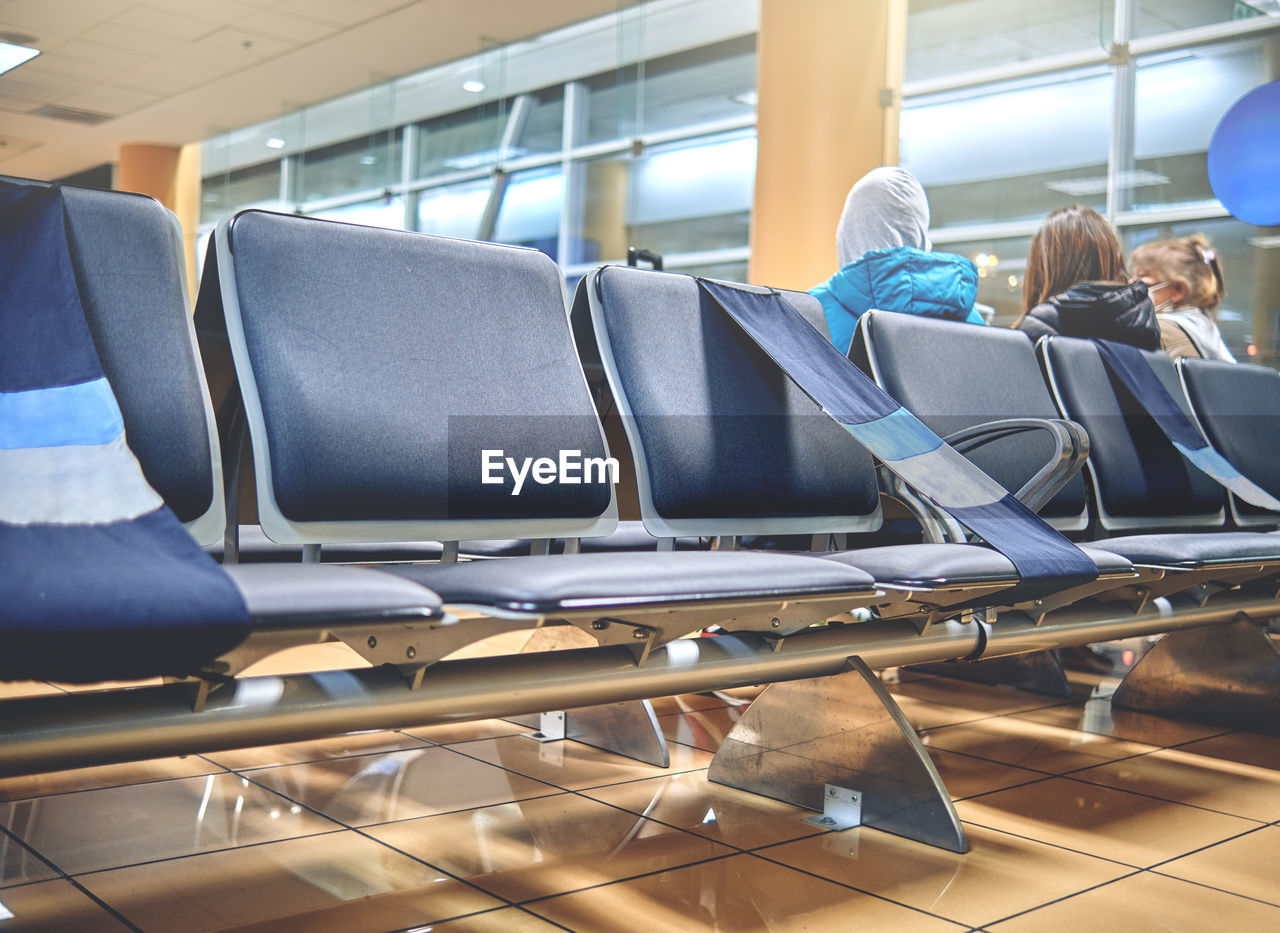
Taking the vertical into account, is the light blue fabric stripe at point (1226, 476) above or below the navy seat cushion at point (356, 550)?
above

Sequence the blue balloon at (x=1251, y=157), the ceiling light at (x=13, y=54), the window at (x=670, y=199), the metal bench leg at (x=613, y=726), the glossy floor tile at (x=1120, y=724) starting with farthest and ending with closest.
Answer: the ceiling light at (x=13, y=54) → the window at (x=670, y=199) → the blue balloon at (x=1251, y=157) → the glossy floor tile at (x=1120, y=724) → the metal bench leg at (x=613, y=726)

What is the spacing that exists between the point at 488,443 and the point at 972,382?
118 cm

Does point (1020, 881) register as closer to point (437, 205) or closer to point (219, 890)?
point (219, 890)

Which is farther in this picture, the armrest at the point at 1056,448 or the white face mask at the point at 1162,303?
the white face mask at the point at 1162,303

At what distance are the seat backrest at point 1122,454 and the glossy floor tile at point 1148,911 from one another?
1197 millimetres

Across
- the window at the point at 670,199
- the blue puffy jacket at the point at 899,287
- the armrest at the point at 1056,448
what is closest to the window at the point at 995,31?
the window at the point at 670,199

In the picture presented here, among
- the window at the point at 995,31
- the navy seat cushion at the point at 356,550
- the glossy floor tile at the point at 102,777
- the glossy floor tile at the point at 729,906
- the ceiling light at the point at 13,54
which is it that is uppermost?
the ceiling light at the point at 13,54

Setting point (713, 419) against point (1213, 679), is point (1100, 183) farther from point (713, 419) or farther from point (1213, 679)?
point (713, 419)

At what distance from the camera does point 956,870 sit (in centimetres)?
164

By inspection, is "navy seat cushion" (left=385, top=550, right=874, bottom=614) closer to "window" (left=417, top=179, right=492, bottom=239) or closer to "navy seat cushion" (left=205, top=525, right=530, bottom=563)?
"navy seat cushion" (left=205, top=525, right=530, bottom=563)

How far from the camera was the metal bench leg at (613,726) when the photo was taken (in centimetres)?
223

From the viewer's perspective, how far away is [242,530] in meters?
1.99

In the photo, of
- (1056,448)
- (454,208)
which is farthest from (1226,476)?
(454,208)

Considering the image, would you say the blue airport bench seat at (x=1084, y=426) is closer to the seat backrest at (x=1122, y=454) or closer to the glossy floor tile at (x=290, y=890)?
the seat backrest at (x=1122, y=454)
